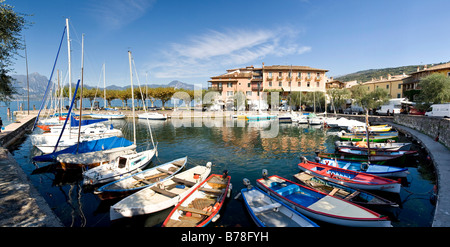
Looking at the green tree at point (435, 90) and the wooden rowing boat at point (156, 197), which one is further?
the green tree at point (435, 90)

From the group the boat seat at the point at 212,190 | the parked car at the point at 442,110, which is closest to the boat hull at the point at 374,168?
the boat seat at the point at 212,190

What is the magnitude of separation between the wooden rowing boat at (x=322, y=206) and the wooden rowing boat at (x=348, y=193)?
103cm

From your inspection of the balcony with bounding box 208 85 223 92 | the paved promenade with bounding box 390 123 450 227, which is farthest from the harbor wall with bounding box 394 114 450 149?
the balcony with bounding box 208 85 223 92

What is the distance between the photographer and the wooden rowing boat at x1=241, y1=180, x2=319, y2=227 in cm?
926

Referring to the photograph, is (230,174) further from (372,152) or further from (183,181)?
(372,152)

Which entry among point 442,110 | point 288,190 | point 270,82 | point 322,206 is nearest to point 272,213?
point 288,190

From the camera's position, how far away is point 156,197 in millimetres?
11555

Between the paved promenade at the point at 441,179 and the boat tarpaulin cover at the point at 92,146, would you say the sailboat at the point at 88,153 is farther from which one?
the paved promenade at the point at 441,179

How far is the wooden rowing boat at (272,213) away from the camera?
926cm

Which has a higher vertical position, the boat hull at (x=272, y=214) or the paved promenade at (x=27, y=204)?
the paved promenade at (x=27, y=204)

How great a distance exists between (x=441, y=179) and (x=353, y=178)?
185 inches

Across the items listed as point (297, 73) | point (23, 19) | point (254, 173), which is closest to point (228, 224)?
point (254, 173)

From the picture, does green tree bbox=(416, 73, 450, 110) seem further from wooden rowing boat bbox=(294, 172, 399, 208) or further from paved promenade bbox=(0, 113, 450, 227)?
wooden rowing boat bbox=(294, 172, 399, 208)
